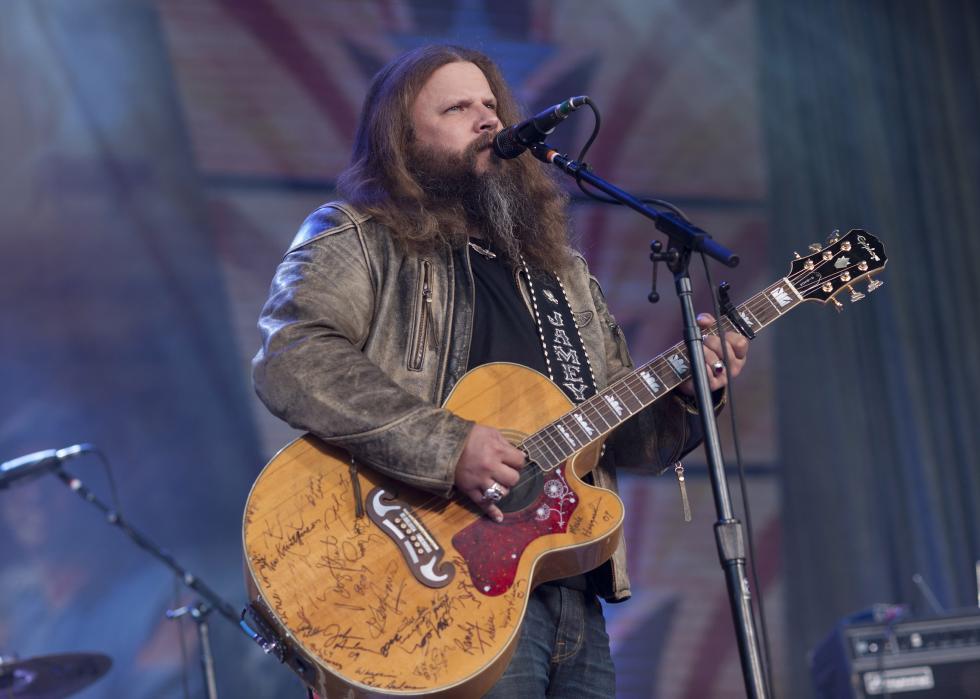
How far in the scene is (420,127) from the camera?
3027 mm

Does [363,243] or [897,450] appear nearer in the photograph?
[363,243]

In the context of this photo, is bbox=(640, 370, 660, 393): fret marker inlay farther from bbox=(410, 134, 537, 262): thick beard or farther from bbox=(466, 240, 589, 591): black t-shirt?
bbox=(410, 134, 537, 262): thick beard

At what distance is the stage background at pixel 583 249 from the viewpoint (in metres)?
4.53

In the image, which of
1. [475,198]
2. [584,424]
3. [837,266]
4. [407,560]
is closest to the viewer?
[407,560]

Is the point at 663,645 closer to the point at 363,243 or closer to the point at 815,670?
the point at 815,670

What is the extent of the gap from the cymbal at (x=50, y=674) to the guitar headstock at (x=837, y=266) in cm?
270

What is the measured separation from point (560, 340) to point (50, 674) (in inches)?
92.9

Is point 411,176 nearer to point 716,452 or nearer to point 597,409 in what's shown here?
point 597,409

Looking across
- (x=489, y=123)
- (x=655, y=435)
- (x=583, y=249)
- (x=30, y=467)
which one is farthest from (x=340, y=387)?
(x=583, y=249)

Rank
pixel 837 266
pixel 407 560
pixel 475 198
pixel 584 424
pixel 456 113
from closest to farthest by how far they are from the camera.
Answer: pixel 407 560
pixel 584 424
pixel 837 266
pixel 475 198
pixel 456 113

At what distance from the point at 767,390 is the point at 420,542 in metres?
3.43

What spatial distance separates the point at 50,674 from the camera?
12.5 ft

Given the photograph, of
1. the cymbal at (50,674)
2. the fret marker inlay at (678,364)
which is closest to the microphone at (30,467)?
the cymbal at (50,674)

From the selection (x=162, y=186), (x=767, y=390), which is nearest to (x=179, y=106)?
(x=162, y=186)
